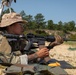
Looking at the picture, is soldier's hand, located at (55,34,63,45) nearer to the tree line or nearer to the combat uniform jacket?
the combat uniform jacket

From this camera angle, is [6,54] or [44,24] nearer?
[6,54]

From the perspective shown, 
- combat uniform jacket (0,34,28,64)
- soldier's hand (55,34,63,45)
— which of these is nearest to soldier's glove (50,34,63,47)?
soldier's hand (55,34,63,45)

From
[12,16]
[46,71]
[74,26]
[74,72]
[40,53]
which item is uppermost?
[12,16]

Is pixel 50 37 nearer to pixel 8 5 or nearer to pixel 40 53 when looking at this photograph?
pixel 40 53

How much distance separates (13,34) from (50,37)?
39.7 inches

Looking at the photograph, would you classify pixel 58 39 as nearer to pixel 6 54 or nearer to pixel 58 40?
pixel 58 40

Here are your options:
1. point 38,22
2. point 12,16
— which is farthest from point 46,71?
point 38,22

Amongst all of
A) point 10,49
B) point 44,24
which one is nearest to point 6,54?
point 10,49

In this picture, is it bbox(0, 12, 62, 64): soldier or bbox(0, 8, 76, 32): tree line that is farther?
bbox(0, 8, 76, 32): tree line

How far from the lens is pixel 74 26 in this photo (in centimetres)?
7612

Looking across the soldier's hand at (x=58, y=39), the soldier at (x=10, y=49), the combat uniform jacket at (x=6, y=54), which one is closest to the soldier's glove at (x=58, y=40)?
the soldier's hand at (x=58, y=39)

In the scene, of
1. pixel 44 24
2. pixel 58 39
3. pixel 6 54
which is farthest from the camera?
pixel 44 24

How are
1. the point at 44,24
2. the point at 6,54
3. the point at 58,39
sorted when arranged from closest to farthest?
1. the point at 6,54
2. the point at 58,39
3. the point at 44,24

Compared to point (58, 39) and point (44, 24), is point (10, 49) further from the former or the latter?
point (44, 24)
